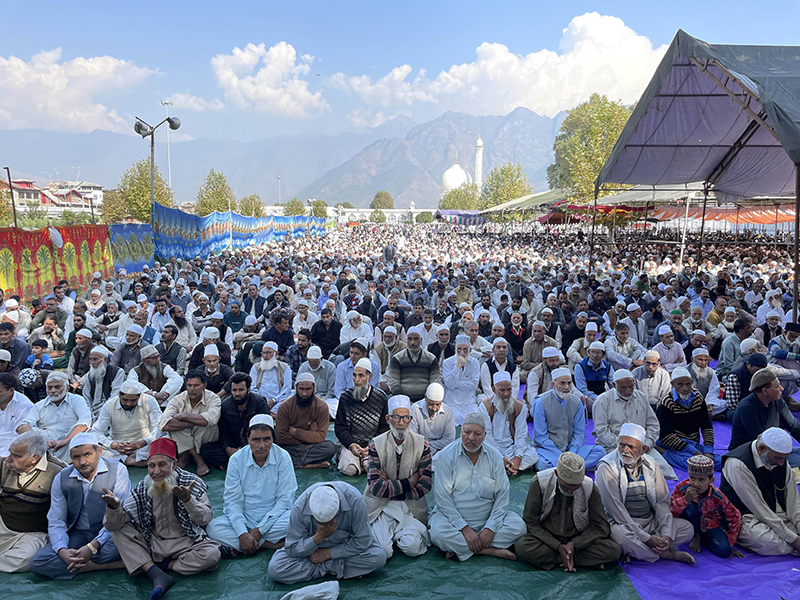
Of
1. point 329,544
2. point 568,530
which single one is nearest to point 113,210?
point 329,544

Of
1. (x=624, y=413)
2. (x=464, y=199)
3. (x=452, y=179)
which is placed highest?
(x=452, y=179)

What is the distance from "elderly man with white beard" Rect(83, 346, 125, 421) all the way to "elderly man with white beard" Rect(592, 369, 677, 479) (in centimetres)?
412

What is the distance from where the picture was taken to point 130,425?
4484 mm

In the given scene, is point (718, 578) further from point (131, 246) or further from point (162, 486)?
point (131, 246)

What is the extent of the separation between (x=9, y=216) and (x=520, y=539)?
27.0 meters

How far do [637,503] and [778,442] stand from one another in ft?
2.67

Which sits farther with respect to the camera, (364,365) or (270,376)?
(270,376)

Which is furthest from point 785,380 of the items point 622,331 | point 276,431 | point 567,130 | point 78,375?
point 567,130

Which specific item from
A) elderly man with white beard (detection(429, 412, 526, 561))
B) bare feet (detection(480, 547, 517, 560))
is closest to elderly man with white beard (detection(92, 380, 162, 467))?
elderly man with white beard (detection(429, 412, 526, 561))

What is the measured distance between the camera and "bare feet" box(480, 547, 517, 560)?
3.20m

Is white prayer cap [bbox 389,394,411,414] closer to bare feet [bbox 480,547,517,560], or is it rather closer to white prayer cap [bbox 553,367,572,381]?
bare feet [bbox 480,547,517,560]

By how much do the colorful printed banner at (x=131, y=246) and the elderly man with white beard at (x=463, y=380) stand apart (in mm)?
10650

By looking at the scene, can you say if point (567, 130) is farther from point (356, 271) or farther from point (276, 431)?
point (276, 431)

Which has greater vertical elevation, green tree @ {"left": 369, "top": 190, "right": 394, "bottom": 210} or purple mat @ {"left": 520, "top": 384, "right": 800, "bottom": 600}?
green tree @ {"left": 369, "top": 190, "right": 394, "bottom": 210}
